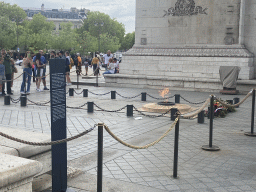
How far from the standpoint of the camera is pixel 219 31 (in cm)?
1755

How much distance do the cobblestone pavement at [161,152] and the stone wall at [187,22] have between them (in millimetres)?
7242

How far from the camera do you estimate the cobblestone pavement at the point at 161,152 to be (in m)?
5.47

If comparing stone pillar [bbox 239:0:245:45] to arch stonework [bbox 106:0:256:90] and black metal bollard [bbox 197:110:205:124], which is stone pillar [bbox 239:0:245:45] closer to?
arch stonework [bbox 106:0:256:90]

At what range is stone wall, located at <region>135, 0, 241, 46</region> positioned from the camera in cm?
1738

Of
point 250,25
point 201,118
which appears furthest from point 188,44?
point 201,118

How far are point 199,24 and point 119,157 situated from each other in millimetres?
12864

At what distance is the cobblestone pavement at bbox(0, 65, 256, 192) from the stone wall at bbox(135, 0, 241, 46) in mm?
7242

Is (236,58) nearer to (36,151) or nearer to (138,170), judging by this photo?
(138,170)

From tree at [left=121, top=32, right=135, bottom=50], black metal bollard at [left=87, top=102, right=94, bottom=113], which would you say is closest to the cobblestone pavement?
black metal bollard at [left=87, top=102, right=94, bottom=113]

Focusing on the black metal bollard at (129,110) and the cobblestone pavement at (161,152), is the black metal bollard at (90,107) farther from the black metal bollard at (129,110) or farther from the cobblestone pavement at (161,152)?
the black metal bollard at (129,110)

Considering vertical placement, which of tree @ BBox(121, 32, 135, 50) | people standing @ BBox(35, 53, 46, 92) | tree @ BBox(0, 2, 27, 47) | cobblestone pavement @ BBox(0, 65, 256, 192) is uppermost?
tree @ BBox(0, 2, 27, 47)

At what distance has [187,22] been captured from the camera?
59.6 feet

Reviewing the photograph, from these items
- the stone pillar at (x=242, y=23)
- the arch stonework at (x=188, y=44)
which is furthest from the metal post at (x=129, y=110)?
the stone pillar at (x=242, y=23)

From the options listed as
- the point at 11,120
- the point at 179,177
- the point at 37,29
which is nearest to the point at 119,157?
the point at 179,177
